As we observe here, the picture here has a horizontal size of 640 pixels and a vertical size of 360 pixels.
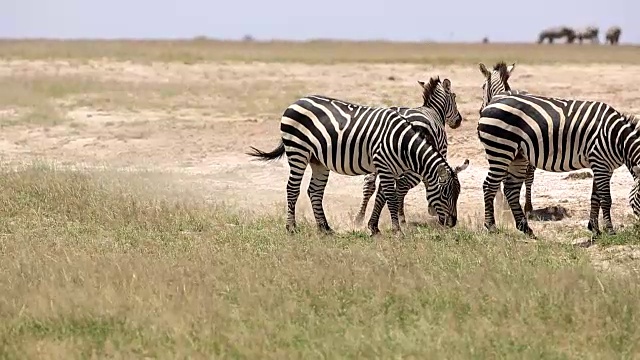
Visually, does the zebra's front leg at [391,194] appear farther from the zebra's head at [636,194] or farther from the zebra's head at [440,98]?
the zebra's head at [440,98]

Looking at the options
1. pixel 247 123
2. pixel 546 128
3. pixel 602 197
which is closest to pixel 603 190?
pixel 602 197

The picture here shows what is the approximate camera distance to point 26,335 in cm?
695

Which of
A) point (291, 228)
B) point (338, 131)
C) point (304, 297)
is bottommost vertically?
point (291, 228)

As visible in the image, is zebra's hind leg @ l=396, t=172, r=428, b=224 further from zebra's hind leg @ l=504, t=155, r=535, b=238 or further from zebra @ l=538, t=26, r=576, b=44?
zebra @ l=538, t=26, r=576, b=44

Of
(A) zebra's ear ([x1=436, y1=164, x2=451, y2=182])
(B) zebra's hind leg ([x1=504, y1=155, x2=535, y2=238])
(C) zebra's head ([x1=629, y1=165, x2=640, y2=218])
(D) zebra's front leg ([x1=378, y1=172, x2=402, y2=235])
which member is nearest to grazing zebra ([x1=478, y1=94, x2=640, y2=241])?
(C) zebra's head ([x1=629, y1=165, x2=640, y2=218])

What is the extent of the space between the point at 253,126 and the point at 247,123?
0.62m

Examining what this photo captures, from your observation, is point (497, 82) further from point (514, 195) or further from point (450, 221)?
point (450, 221)

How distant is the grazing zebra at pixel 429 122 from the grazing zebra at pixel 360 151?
0.82 ft

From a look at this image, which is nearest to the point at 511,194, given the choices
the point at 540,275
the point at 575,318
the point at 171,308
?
the point at 540,275

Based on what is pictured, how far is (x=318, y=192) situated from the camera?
11.1m

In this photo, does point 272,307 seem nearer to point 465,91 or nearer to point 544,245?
point 544,245

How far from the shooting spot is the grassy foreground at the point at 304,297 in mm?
6602

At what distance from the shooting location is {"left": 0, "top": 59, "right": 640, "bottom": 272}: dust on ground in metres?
13.1

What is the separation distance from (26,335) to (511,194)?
602cm
